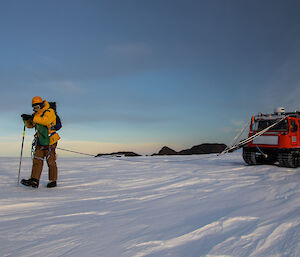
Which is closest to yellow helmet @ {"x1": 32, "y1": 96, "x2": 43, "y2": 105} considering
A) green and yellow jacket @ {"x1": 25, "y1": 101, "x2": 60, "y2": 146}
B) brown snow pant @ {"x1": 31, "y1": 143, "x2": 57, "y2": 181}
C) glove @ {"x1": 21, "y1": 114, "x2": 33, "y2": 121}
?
green and yellow jacket @ {"x1": 25, "y1": 101, "x2": 60, "y2": 146}

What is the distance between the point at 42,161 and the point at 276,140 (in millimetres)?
8599

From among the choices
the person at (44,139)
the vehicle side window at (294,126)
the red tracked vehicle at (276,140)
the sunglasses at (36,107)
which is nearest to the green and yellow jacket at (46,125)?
the person at (44,139)

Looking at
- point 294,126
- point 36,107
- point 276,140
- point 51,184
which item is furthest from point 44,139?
point 294,126

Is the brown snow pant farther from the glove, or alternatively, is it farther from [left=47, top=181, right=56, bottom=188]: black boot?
the glove

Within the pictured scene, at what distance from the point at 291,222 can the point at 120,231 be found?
6.83 ft

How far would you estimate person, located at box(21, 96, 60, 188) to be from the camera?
511 centimetres

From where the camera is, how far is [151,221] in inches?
113

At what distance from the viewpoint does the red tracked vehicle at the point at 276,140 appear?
8.95 m

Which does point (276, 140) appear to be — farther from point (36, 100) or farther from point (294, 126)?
point (36, 100)

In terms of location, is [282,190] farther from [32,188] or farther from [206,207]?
[32,188]

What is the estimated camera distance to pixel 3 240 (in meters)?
2.40

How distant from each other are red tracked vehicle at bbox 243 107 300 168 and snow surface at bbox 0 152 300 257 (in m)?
4.57

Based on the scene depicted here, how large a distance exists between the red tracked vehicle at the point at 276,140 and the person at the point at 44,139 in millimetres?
7929

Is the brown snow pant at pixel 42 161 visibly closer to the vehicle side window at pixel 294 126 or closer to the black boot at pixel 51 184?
the black boot at pixel 51 184
